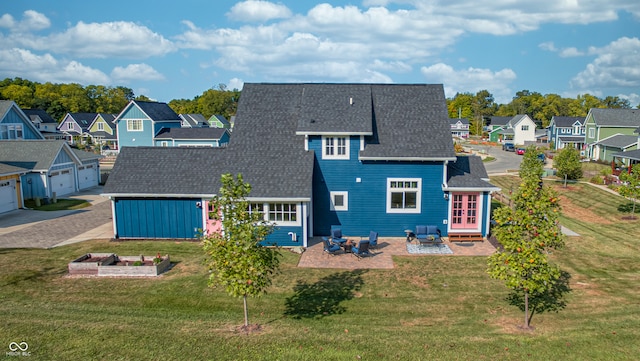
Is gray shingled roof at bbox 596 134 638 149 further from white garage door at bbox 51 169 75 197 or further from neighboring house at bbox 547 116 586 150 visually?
white garage door at bbox 51 169 75 197

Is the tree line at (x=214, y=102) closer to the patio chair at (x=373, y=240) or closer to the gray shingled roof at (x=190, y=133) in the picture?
the gray shingled roof at (x=190, y=133)

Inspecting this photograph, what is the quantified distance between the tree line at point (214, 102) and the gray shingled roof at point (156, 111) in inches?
2547

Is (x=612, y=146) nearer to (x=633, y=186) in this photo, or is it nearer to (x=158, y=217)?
(x=633, y=186)

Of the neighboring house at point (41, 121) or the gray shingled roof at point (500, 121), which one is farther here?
the gray shingled roof at point (500, 121)

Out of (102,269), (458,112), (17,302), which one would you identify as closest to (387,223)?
(102,269)

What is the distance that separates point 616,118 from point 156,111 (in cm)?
6392

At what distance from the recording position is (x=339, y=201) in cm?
2302

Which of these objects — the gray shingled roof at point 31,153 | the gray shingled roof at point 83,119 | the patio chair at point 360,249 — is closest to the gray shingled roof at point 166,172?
the patio chair at point 360,249

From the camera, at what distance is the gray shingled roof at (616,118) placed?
61.2 metres

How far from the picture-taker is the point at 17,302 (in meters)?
14.2

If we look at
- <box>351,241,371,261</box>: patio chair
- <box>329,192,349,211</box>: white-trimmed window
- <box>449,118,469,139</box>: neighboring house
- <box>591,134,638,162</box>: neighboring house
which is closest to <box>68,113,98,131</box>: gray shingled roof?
<box>329,192,349,211</box>: white-trimmed window

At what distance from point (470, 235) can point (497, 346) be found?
1146cm

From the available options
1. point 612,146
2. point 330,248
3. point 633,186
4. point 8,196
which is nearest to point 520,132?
point 612,146

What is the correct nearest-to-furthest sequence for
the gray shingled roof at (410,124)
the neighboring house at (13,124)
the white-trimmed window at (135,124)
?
1. the gray shingled roof at (410,124)
2. the neighboring house at (13,124)
3. the white-trimmed window at (135,124)
